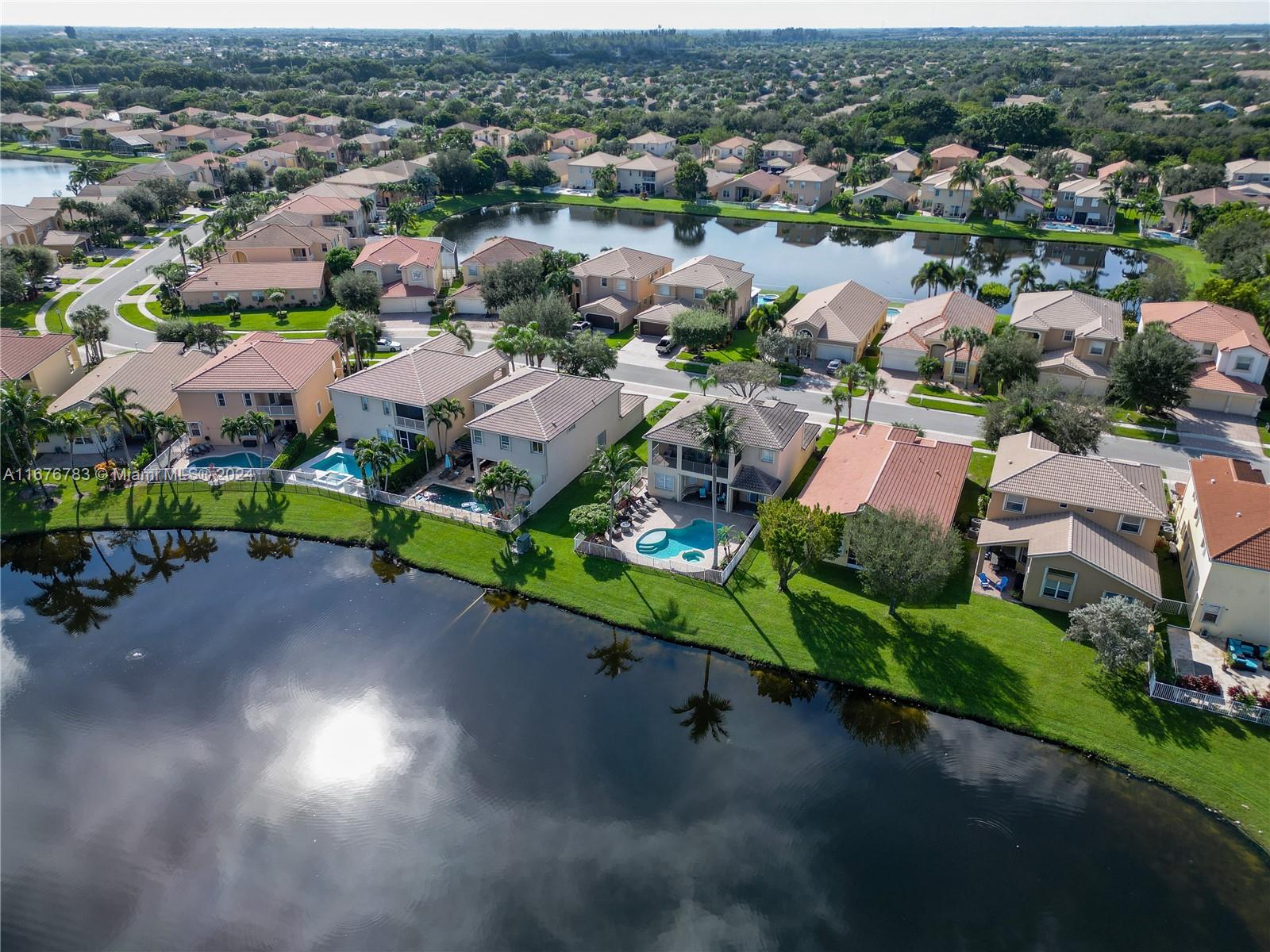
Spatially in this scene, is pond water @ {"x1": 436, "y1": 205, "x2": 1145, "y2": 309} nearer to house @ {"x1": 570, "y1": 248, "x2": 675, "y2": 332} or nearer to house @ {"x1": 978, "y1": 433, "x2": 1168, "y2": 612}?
house @ {"x1": 570, "y1": 248, "x2": 675, "y2": 332}

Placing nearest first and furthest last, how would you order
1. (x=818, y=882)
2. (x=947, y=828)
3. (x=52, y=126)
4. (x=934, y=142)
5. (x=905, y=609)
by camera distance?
1. (x=818, y=882)
2. (x=947, y=828)
3. (x=905, y=609)
4. (x=934, y=142)
5. (x=52, y=126)

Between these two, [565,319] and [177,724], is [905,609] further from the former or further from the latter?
[565,319]

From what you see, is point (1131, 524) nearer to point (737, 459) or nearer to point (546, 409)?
point (737, 459)

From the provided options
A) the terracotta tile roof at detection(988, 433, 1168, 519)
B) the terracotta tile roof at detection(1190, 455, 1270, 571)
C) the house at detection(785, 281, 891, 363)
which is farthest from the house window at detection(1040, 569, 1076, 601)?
the house at detection(785, 281, 891, 363)

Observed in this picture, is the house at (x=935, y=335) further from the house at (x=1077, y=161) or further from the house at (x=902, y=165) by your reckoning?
the house at (x=1077, y=161)

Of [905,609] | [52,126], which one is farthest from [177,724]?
[52,126]

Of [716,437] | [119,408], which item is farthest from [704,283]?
[119,408]
